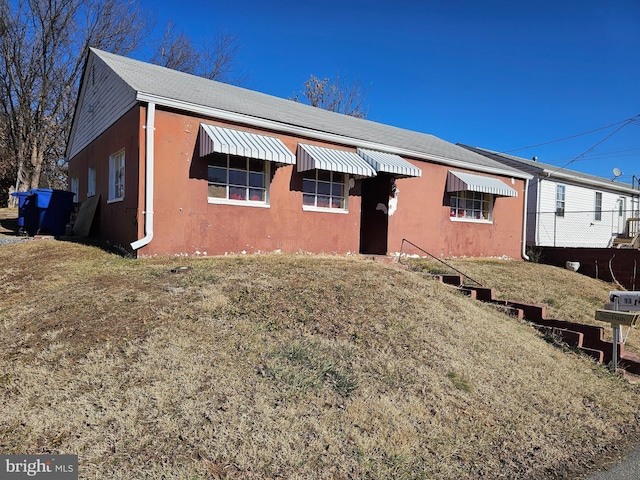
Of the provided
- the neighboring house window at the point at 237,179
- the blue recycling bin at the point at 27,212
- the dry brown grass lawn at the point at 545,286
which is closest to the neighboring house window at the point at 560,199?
the dry brown grass lawn at the point at 545,286

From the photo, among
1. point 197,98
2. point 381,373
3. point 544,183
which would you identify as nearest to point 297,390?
point 381,373

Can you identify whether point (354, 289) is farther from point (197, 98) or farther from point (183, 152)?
point (197, 98)

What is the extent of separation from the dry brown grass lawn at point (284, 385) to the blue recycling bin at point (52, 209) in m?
4.81

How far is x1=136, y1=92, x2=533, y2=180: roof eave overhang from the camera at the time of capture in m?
8.64

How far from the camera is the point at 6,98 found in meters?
23.2

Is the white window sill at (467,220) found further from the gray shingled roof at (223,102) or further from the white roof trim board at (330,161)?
the white roof trim board at (330,161)

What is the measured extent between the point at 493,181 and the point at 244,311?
444 inches

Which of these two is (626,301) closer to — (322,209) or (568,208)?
(322,209)

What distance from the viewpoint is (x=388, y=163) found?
11.1 metres

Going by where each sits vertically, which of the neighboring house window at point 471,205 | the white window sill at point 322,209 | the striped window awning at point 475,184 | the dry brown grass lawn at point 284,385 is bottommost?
the dry brown grass lawn at point 284,385

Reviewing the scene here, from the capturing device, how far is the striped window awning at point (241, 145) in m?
8.56

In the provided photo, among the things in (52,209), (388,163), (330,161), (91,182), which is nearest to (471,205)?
(388,163)

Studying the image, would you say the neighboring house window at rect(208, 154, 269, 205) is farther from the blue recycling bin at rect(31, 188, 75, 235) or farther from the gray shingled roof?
the blue recycling bin at rect(31, 188, 75, 235)

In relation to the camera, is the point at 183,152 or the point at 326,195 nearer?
the point at 183,152
